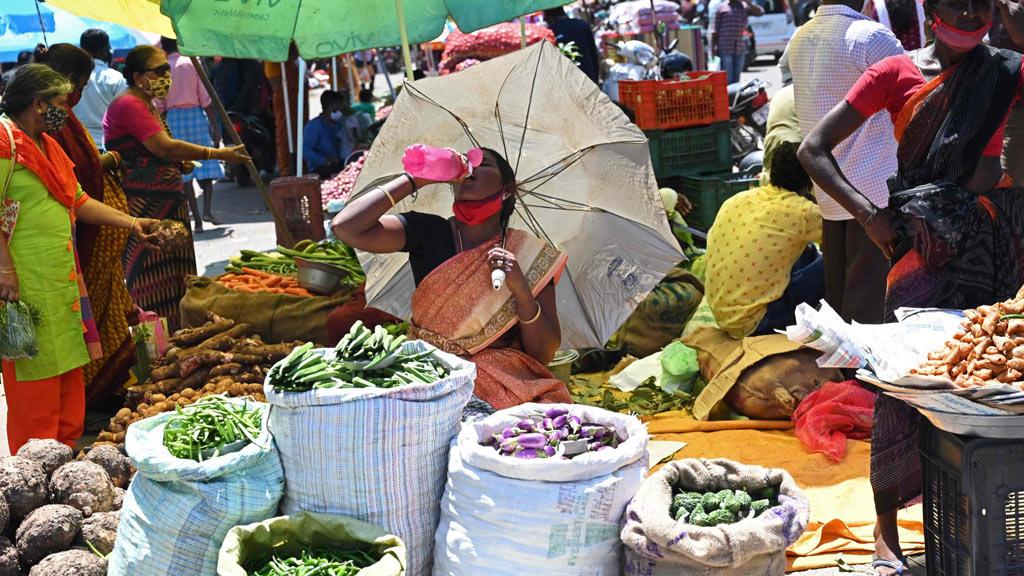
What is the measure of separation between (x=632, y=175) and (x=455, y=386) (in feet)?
5.40

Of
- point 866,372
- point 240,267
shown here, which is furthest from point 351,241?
point 240,267

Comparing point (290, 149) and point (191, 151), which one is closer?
point (191, 151)

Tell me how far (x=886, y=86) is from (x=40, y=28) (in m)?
8.93

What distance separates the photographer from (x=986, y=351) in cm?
290

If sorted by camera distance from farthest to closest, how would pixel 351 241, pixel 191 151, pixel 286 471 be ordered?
pixel 191 151, pixel 351 241, pixel 286 471

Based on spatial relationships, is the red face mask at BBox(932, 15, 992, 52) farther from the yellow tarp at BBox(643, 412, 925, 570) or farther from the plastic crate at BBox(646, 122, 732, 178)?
the plastic crate at BBox(646, 122, 732, 178)

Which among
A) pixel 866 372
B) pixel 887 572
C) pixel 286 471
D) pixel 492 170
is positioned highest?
A: pixel 492 170

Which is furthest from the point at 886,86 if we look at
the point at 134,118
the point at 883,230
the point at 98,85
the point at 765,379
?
the point at 98,85

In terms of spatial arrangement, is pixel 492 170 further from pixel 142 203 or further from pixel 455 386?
pixel 142 203

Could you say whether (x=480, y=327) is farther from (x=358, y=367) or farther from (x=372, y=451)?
(x=372, y=451)

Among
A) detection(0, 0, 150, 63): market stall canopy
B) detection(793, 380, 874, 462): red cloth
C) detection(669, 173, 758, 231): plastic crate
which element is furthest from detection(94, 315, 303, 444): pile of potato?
detection(0, 0, 150, 63): market stall canopy

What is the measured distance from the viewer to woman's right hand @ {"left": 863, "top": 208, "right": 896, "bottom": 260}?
3709mm

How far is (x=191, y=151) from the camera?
652 cm

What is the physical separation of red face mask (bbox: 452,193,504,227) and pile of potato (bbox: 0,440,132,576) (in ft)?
5.19
